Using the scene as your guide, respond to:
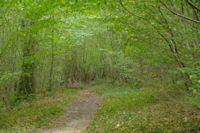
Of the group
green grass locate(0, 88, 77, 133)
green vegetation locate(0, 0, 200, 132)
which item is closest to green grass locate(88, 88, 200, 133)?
green vegetation locate(0, 0, 200, 132)

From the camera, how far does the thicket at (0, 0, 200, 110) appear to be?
4.14 metres

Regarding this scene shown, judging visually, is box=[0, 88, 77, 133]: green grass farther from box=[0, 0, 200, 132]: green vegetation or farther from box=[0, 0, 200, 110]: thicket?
box=[0, 0, 200, 110]: thicket

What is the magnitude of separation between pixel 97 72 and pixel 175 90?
26.1m

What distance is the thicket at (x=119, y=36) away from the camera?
4137 mm

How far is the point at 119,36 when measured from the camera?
22.2ft

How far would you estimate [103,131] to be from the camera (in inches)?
249

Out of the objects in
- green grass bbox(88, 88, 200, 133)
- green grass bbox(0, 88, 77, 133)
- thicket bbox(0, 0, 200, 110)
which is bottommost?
green grass bbox(0, 88, 77, 133)

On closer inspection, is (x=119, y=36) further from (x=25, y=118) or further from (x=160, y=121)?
(x=25, y=118)

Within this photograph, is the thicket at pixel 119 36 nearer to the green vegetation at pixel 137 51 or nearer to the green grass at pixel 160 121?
the green vegetation at pixel 137 51

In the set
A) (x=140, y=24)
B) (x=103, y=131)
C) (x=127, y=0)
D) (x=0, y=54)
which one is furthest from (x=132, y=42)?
(x=0, y=54)

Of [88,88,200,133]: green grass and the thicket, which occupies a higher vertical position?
the thicket

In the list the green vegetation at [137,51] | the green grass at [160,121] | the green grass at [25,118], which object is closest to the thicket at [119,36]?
the green vegetation at [137,51]

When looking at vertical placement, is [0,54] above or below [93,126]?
above

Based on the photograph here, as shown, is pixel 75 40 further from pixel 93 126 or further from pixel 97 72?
pixel 97 72
